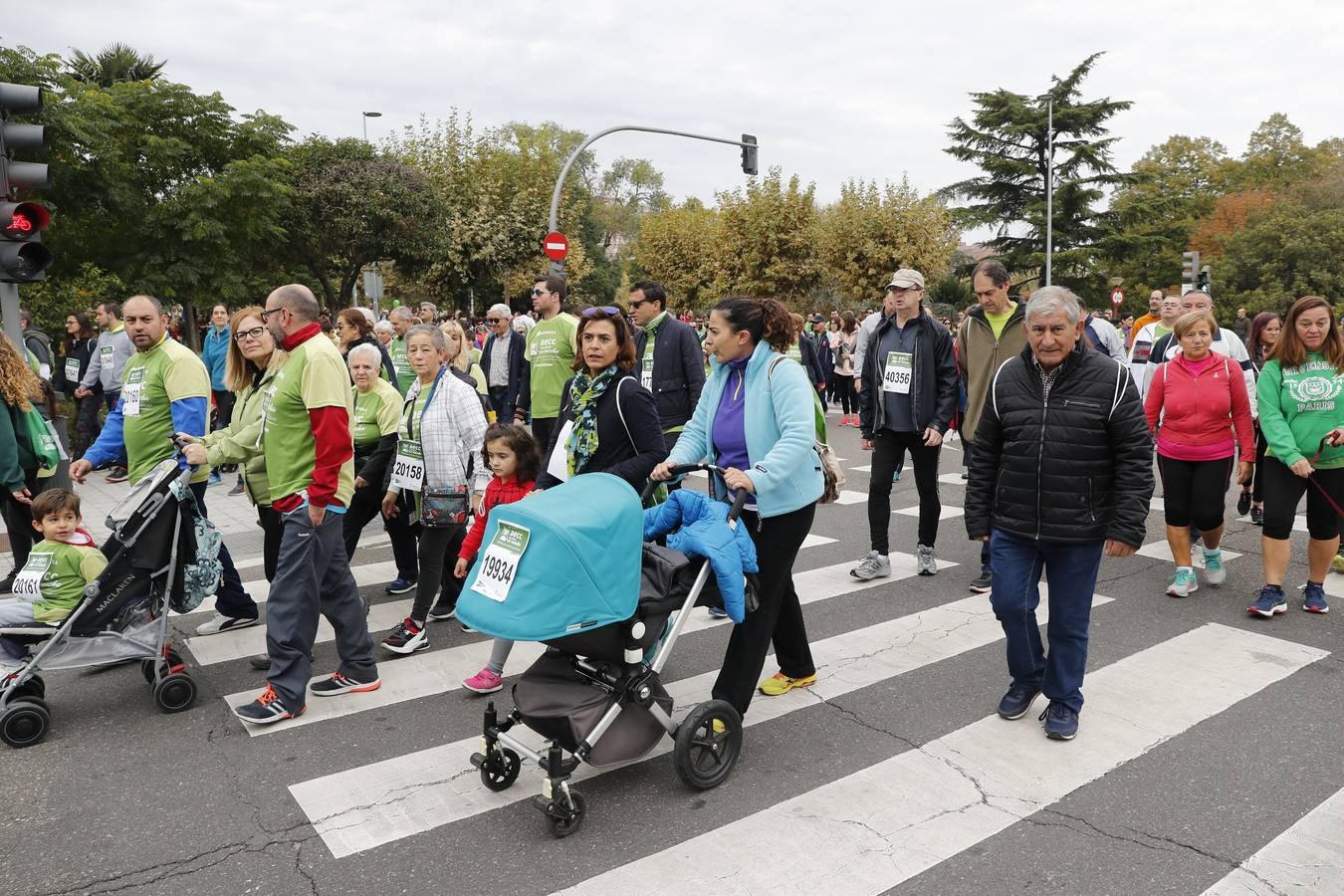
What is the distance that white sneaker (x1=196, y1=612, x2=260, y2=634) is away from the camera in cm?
603

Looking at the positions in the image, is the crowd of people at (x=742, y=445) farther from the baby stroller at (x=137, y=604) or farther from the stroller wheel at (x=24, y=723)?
the stroller wheel at (x=24, y=723)

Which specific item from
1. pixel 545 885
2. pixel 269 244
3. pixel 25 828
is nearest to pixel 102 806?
pixel 25 828

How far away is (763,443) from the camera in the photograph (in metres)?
4.20

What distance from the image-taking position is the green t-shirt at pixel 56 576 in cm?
462

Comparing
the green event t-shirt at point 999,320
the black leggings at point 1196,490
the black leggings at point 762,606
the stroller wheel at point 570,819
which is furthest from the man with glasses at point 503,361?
the stroller wheel at point 570,819

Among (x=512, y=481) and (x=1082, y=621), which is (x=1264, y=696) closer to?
(x=1082, y=621)

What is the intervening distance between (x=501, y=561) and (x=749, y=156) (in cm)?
2094

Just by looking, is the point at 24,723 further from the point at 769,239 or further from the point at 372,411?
the point at 769,239

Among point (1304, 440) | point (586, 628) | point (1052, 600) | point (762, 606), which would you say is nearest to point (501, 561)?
point (586, 628)

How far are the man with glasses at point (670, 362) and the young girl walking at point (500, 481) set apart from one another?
5.61 ft

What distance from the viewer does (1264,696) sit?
4.70m

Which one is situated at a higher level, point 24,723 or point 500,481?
point 500,481

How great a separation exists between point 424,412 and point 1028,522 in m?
3.43

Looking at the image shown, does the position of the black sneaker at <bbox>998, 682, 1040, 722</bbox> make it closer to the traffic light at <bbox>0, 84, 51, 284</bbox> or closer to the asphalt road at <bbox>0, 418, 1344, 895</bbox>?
the asphalt road at <bbox>0, 418, 1344, 895</bbox>
